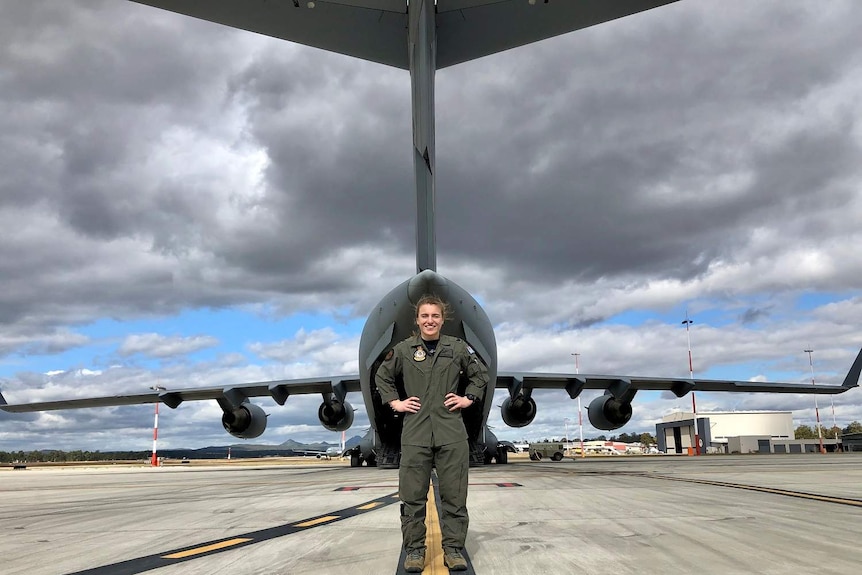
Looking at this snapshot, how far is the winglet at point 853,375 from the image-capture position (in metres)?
25.4

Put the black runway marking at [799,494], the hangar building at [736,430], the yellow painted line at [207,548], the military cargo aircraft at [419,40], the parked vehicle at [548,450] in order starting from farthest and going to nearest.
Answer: the hangar building at [736,430] → the parked vehicle at [548,450] → the military cargo aircraft at [419,40] → the black runway marking at [799,494] → the yellow painted line at [207,548]

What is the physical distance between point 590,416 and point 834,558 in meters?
21.0

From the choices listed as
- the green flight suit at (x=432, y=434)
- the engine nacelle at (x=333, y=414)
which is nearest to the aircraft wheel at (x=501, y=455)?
the engine nacelle at (x=333, y=414)

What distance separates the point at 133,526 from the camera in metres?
6.22

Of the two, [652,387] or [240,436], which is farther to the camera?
[652,387]

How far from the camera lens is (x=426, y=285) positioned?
39.9 ft

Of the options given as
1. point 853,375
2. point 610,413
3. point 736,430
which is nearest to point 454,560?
point 610,413

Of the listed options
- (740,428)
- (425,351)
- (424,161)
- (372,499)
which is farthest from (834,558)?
(740,428)

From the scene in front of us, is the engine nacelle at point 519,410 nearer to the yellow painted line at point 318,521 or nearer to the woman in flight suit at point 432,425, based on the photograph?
the yellow painted line at point 318,521

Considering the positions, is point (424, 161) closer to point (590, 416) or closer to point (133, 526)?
point (133, 526)

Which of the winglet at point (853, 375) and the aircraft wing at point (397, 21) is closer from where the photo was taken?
the aircraft wing at point (397, 21)

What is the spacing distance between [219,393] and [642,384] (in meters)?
18.1

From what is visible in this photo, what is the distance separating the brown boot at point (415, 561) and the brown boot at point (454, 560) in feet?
0.47

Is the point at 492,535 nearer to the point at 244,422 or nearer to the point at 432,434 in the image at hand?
the point at 432,434
